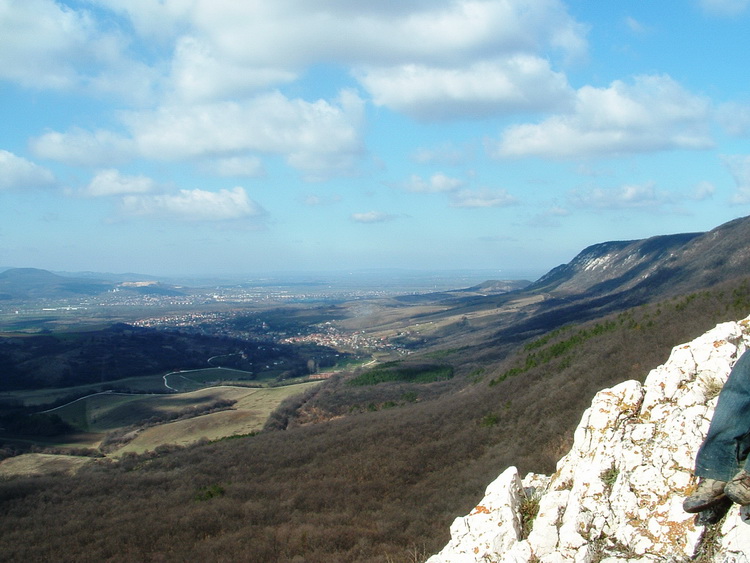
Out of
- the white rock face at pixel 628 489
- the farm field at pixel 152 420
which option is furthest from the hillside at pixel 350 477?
the white rock face at pixel 628 489

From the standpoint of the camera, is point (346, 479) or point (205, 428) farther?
point (205, 428)

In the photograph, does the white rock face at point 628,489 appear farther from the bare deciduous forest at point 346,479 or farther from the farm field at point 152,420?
the farm field at point 152,420

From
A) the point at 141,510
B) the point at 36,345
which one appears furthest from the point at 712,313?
the point at 36,345

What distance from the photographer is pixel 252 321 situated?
540ft

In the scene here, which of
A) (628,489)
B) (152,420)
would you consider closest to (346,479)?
(628,489)

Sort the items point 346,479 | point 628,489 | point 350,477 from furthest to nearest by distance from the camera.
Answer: point 350,477
point 346,479
point 628,489

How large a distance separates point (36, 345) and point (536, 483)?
314ft

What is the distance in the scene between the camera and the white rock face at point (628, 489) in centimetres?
609

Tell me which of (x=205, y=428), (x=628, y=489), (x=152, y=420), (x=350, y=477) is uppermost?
(x=628, y=489)

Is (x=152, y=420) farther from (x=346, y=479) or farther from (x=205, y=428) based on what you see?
(x=346, y=479)

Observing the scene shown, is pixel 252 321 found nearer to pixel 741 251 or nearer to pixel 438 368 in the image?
pixel 438 368

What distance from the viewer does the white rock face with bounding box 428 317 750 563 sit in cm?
609

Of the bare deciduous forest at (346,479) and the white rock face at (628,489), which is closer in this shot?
the white rock face at (628,489)

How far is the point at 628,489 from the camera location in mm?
6730
